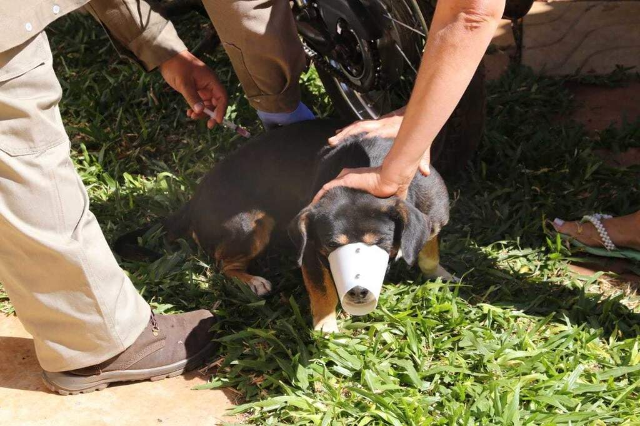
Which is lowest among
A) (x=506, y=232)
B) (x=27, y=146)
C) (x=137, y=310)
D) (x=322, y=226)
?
(x=506, y=232)

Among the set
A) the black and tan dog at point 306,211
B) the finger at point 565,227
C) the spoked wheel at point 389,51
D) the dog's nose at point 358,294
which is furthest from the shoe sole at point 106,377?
the finger at point 565,227

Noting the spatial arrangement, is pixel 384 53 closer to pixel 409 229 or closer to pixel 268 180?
pixel 268 180

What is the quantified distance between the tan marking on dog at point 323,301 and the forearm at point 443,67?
730mm

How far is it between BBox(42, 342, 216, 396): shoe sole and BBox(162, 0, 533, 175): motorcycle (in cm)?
159

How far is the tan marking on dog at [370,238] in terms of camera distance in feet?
9.46

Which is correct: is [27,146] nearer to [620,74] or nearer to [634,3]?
[620,74]

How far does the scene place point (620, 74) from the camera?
4.92m

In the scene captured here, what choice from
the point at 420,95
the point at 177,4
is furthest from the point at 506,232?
the point at 177,4

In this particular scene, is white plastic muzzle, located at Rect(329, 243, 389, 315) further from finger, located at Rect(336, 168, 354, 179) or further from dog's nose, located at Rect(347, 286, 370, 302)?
finger, located at Rect(336, 168, 354, 179)

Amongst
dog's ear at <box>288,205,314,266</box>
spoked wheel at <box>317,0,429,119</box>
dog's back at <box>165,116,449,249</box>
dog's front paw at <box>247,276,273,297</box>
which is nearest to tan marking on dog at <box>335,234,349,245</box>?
dog's ear at <box>288,205,314,266</box>

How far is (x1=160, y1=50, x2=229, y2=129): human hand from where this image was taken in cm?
379

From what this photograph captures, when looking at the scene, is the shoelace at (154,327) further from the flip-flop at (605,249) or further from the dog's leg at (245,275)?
the flip-flop at (605,249)

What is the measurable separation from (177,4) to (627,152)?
292cm

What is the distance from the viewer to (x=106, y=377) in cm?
313
